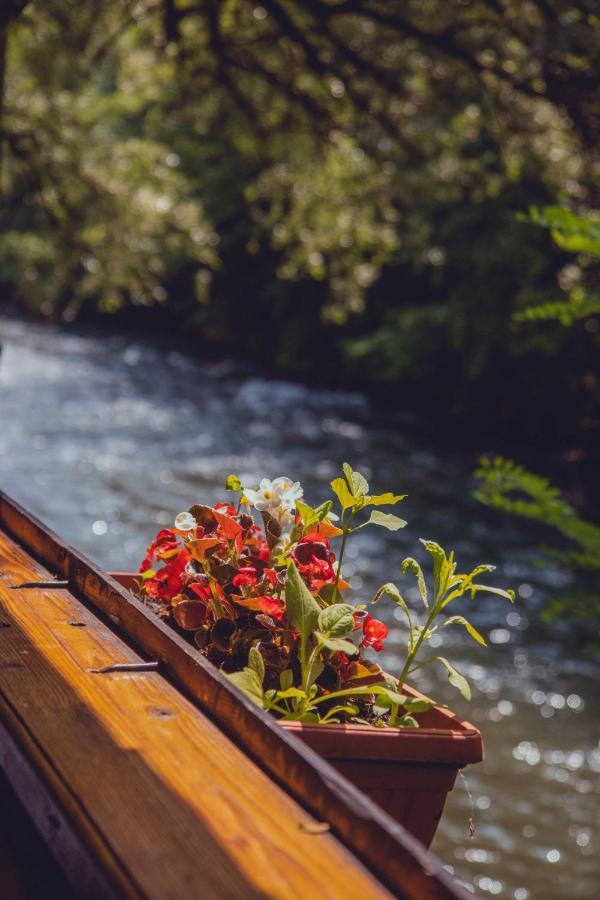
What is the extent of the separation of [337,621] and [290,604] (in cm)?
7

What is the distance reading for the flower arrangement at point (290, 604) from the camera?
4.59 ft

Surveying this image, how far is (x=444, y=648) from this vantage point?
7.34 metres

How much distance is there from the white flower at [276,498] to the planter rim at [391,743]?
0.39 meters

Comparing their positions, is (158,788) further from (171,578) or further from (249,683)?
(171,578)

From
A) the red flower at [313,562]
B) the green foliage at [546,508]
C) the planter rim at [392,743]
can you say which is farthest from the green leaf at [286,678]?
the green foliage at [546,508]

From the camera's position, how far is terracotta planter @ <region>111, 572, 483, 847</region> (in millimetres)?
1336

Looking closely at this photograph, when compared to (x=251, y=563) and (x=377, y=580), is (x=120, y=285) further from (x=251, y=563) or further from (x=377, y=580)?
(x=251, y=563)

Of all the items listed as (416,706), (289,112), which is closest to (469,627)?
(416,706)

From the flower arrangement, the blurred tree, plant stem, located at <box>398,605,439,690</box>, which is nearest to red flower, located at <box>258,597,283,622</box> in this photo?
the flower arrangement

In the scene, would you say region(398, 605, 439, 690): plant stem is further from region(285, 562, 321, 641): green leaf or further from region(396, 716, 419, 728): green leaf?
region(285, 562, 321, 641): green leaf

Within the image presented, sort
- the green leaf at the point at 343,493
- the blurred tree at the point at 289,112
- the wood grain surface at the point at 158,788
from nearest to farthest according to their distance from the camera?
the wood grain surface at the point at 158,788
the green leaf at the point at 343,493
the blurred tree at the point at 289,112

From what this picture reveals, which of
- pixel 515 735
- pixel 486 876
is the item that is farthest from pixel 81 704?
pixel 515 735

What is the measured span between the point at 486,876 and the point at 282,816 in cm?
443

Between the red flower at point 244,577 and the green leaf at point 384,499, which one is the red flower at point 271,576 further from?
the green leaf at point 384,499
